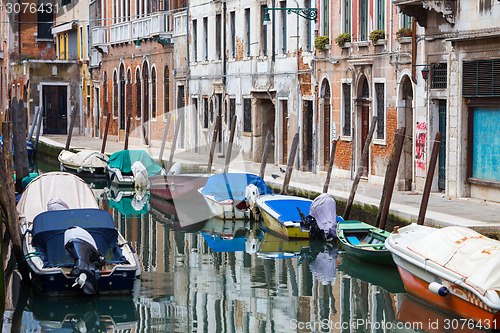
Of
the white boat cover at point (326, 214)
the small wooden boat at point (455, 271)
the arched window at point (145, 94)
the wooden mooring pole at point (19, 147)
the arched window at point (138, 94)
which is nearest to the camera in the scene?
the small wooden boat at point (455, 271)

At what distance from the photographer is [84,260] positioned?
12477mm

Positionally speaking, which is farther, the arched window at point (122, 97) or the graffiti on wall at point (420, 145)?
the arched window at point (122, 97)

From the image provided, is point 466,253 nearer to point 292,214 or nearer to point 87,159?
point 292,214

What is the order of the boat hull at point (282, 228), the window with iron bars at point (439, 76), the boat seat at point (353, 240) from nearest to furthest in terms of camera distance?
1. the boat seat at point (353, 240)
2. the boat hull at point (282, 228)
3. the window with iron bars at point (439, 76)

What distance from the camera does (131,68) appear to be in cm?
3869

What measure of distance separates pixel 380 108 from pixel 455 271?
10.1m

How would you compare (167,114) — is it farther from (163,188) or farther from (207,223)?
(207,223)

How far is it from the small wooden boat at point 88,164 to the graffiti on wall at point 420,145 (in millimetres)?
12299

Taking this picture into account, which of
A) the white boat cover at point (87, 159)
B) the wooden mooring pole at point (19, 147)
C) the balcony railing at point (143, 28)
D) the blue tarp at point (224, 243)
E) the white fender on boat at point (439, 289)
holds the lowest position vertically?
the blue tarp at point (224, 243)

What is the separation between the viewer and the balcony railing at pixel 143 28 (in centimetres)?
3412

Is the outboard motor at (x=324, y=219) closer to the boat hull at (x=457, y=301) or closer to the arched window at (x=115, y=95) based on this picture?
the boat hull at (x=457, y=301)

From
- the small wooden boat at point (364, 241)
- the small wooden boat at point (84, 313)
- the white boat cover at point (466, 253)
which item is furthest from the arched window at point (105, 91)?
the white boat cover at point (466, 253)

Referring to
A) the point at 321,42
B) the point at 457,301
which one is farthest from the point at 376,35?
the point at 457,301

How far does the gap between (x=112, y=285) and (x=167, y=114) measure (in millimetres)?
22013
